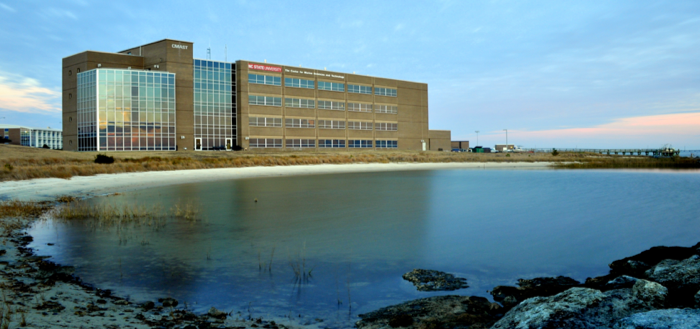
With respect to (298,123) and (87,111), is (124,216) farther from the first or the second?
(298,123)

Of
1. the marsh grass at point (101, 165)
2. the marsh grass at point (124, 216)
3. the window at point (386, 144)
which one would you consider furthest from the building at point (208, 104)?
the marsh grass at point (124, 216)

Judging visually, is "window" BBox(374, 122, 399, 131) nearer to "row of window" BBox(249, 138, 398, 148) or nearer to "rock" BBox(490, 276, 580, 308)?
"row of window" BBox(249, 138, 398, 148)

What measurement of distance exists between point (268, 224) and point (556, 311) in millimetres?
12552

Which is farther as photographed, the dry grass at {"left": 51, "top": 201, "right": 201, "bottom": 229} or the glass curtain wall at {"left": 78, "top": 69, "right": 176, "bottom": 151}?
the glass curtain wall at {"left": 78, "top": 69, "right": 176, "bottom": 151}

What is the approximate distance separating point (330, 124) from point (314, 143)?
6005 mm

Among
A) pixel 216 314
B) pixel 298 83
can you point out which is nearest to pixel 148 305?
pixel 216 314

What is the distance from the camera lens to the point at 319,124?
9688 centimetres

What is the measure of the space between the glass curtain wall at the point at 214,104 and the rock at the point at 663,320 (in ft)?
275

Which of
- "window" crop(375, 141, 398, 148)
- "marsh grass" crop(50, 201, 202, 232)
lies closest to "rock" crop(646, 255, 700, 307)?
"marsh grass" crop(50, 201, 202, 232)

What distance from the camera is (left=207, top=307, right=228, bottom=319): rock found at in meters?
7.33

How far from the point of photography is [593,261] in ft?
39.7

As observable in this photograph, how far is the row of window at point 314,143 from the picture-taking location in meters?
88.9

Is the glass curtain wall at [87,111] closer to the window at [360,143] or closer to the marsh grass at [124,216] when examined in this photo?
the window at [360,143]

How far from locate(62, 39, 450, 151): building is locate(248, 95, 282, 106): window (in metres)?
0.19
